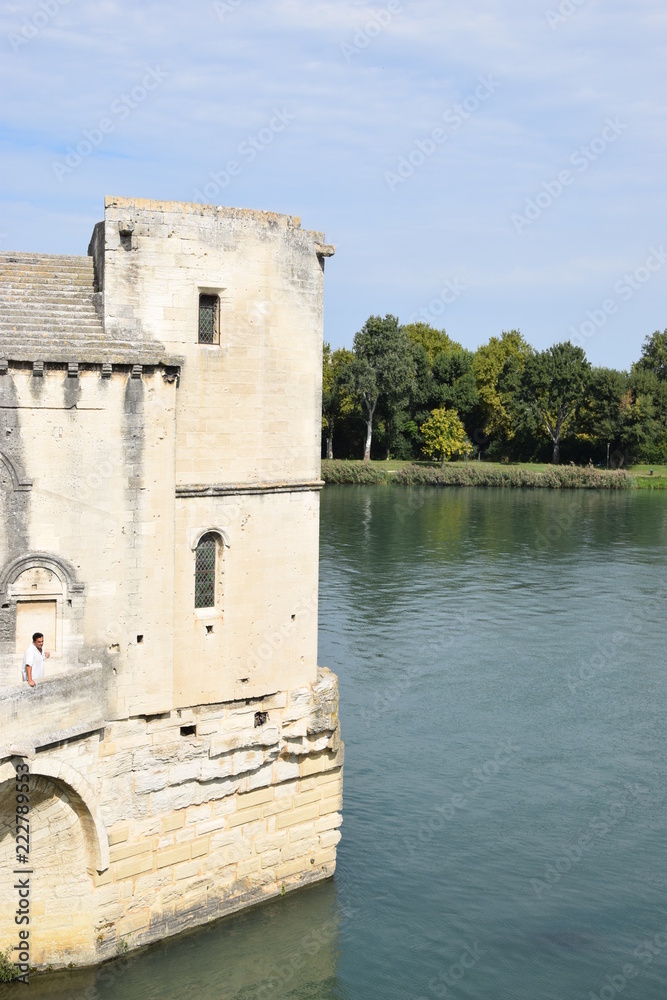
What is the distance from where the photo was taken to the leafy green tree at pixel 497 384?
319 feet

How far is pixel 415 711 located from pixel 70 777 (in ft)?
48.8

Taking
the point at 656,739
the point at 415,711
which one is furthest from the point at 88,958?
the point at 656,739

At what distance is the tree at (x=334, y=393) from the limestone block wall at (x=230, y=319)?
70.2m

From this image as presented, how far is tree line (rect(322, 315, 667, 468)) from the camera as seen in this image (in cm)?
8856

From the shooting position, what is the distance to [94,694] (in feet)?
52.6

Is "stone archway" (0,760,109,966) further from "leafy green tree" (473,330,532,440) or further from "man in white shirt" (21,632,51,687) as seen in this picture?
"leafy green tree" (473,330,532,440)

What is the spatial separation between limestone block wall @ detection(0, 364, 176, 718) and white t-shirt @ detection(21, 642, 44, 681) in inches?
8.0

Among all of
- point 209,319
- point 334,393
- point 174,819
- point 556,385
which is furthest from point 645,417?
point 174,819

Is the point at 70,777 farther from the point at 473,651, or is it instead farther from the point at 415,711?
the point at 473,651

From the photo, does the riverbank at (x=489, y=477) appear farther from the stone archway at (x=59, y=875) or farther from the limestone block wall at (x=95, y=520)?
the stone archway at (x=59, y=875)

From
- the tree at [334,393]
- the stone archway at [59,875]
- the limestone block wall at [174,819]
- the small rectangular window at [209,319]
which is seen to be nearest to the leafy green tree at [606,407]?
the tree at [334,393]

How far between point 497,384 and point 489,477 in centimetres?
1458

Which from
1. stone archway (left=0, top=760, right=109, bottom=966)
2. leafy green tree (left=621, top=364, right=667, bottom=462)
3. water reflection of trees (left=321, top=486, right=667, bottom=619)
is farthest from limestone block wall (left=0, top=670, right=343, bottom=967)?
leafy green tree (left=621, top=364, right=667, bottom=462)

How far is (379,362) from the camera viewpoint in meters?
88.1
